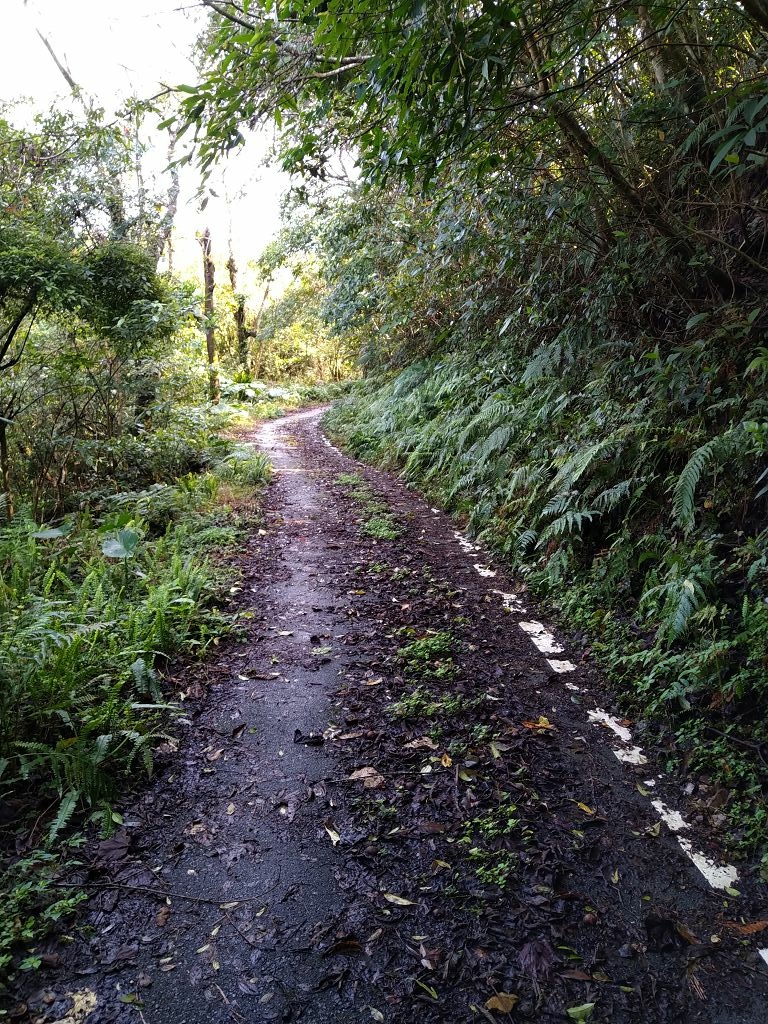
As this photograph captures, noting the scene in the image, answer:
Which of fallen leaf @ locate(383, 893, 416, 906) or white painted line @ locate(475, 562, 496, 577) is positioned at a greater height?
white painted line @ locate(475, 562, 496, 577)

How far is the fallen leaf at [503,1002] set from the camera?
1.98 metres

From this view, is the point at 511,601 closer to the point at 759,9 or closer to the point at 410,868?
the point at 410,868

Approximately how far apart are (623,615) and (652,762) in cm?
137

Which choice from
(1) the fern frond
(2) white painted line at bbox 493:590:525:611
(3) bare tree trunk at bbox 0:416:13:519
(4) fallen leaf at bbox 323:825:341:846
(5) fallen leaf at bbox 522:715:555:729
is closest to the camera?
(4) fallen leaf at bbox 323:825:341:846

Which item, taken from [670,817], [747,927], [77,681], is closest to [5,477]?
[77,681]

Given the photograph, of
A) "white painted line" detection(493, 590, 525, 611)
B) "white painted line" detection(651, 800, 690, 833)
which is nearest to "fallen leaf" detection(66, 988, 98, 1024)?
"white painted line" detection(651, 800, 690, 833)

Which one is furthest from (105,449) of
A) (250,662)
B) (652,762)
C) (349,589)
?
(652,762)

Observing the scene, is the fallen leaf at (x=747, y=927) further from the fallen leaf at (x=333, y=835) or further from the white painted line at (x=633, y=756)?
the fallen leaf at (x=333, y=835)

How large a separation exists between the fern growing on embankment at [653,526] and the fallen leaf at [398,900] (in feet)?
4.96

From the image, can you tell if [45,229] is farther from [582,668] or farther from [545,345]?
[582,668]

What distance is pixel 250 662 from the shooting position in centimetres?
434

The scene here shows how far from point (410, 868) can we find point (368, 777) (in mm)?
615

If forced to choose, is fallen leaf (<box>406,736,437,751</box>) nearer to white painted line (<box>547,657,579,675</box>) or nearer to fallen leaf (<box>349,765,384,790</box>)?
fallen leaf (<box>349,765,384,790</box>)

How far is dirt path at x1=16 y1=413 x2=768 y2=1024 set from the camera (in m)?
2.03
